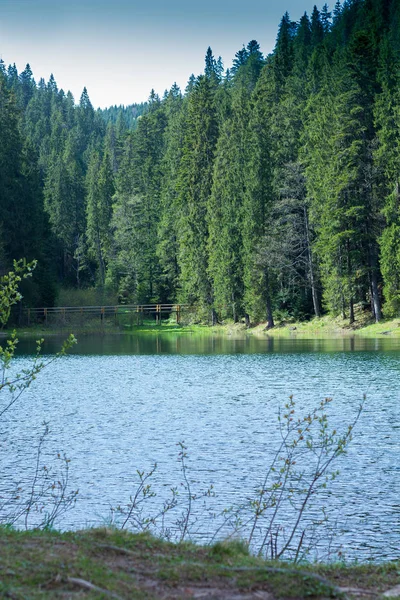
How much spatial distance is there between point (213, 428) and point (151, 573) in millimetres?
11931

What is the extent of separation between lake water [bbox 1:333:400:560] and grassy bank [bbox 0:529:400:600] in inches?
114

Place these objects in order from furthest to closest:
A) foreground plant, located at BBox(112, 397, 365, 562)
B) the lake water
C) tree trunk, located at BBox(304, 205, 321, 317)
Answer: tree trunk, located at BBox(304, 205, 321, 317), the lake water, foreground plant, located at BBox(112, 397, 365, 562)

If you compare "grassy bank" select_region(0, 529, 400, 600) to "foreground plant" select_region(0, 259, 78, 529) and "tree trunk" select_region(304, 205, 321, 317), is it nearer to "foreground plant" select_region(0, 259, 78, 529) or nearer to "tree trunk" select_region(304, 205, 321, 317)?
"foreground plant" select_region(0, 259, 78, 529)

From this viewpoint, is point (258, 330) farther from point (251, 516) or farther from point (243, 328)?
point (251, 516)

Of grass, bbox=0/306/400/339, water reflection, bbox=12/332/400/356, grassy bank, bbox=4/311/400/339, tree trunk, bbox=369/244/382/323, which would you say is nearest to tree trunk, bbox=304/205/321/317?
grassy bank, bbox=4/311/400/339

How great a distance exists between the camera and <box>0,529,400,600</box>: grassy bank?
522 cm

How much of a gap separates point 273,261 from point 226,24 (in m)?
17.2

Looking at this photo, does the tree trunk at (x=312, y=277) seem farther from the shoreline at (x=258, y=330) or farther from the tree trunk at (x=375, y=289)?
the tree trunk at (x=375, y=289)

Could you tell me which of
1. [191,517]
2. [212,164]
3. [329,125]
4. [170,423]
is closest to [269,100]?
[212,164]

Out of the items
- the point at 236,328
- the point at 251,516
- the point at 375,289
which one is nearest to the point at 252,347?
the point at 375,289

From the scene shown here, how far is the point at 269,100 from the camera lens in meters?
67.7

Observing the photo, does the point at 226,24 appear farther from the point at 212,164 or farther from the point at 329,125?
the point at 212,164

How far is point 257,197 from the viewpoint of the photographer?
196ft

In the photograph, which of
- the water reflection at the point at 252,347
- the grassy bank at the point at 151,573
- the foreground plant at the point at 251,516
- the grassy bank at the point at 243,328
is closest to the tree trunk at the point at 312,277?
the grassy bank at the point at 243,328
